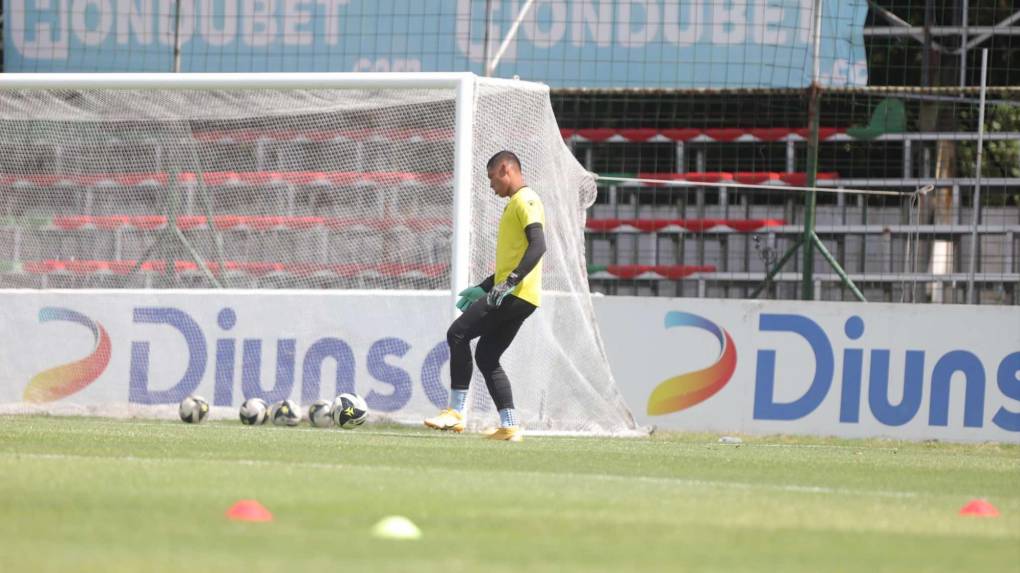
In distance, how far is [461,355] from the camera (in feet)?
32.6

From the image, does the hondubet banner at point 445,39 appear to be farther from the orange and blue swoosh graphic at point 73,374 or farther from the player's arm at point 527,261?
the player's arm at point 527,261

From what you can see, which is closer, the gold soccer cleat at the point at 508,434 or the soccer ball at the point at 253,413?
the gold soccer cleat at the point at 508,434

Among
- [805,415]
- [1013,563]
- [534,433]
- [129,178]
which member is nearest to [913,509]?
[1013,563]

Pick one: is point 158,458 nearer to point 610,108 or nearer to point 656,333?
point 656,333

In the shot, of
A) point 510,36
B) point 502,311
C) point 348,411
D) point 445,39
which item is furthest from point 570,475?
point 445,39

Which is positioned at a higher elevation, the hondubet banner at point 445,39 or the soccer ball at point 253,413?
the hondubet banner at point 445,39

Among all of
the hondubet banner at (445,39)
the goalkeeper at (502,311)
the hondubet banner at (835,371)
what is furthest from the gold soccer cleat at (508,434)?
the hondubet banner at (445,39)

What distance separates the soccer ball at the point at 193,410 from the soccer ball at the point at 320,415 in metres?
0.81

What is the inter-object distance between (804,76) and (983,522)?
9.80 metres

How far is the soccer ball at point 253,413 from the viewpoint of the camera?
11.3 meters

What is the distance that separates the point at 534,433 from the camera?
1151 centimetres

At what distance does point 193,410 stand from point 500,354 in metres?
2.68

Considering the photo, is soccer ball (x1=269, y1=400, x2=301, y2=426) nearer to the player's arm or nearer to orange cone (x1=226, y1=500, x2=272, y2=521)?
the player's arm

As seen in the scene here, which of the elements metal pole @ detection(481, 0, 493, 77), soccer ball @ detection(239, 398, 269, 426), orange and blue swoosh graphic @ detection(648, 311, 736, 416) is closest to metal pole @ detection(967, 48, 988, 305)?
orange and blue swoosh graphic @ detection(648, 311, 736, 416)
